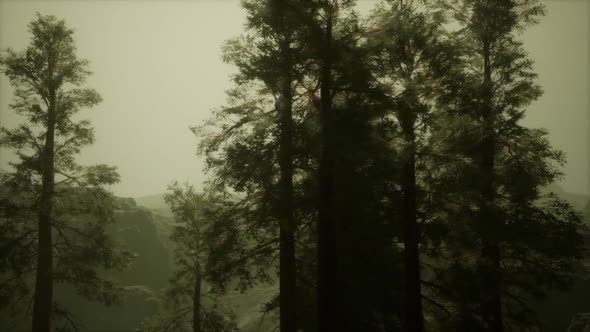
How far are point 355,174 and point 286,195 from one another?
2.86 metres

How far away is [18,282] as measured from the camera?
41.2 feet

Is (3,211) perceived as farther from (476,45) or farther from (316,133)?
(476,45)

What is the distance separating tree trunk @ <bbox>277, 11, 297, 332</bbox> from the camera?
9938 millimetres

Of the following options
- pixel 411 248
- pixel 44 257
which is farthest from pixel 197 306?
pixel 411 248

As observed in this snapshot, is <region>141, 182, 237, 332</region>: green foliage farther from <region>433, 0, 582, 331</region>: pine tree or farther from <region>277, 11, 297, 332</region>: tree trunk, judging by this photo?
<region>433, 0, 582, 331</region>: pine tree

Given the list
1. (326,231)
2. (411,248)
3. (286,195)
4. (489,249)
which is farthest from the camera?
(489,249)

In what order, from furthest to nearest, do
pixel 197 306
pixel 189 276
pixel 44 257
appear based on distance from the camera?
pixel 189 276 → pixel 197 306 → pixel 44 257

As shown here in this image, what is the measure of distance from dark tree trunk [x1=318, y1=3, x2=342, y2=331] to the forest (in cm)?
4

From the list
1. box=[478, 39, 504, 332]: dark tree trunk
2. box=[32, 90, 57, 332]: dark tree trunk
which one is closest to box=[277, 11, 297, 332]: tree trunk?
box=[478, 39, 504, 332]: dark tree trunk

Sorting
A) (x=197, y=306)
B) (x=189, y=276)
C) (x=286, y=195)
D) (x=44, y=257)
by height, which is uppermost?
(x=286, y=195)

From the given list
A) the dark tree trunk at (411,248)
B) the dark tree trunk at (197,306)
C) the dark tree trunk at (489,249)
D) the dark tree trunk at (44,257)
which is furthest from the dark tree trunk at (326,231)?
the dark tree trunk at (44,257)

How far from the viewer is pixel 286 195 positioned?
10.3 metres

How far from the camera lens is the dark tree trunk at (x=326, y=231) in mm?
9234

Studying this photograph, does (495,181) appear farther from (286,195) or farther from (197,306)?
(197,306)
